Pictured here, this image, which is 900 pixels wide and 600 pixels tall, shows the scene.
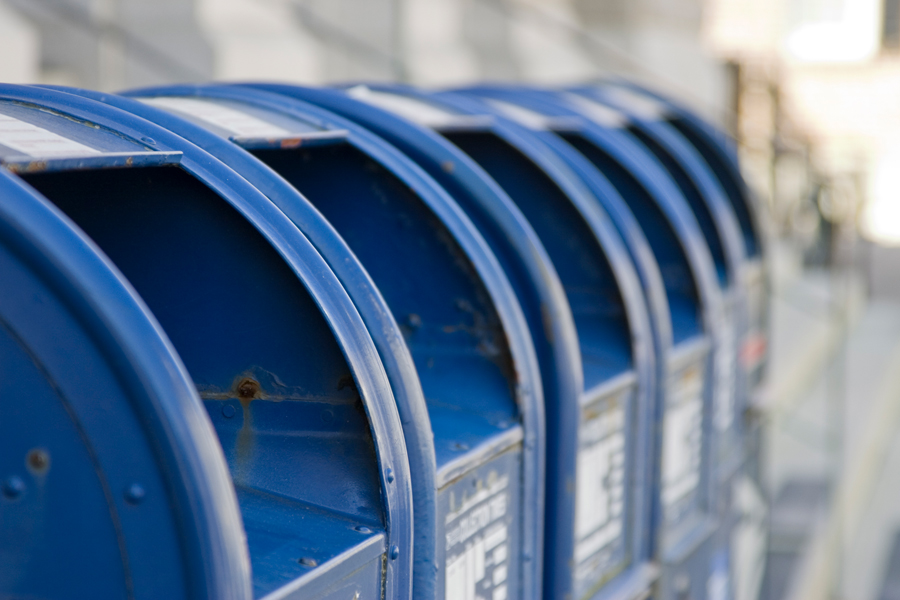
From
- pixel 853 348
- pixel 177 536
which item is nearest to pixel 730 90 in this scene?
pixel 853 348

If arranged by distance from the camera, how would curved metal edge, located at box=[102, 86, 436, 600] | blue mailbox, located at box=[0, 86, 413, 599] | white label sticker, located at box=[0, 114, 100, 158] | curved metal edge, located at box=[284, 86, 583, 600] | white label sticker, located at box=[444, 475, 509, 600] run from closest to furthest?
white label sticker, located at box=[0, 114, 100, 158] → blue mailbox, located at box=[0, 86, 413, 599] → curved metal edge, located at box=[102, 86, 436, 600] → white label sticker, located at box=[444, 475, 509, 600] → curved metal edge, located at box=[284, 86, 583, 600]

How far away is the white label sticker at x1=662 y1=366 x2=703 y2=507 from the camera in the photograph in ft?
8.84

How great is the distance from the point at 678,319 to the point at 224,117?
162 centimetres

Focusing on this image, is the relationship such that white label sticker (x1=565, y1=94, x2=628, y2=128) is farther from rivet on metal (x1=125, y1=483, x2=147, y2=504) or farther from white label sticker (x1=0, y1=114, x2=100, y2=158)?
rivet on metal (x1=125, y1=483, x2=147, y2=504)

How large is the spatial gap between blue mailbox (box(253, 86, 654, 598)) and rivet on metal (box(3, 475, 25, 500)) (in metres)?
1.11

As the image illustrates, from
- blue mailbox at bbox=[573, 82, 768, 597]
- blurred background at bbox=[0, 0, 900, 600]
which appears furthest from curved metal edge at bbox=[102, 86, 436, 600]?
blurred background at bbox=[0, 0, 900, 600]

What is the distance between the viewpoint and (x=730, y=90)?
10.7 meters

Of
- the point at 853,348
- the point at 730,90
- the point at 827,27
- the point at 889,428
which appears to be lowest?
the point at 889,428

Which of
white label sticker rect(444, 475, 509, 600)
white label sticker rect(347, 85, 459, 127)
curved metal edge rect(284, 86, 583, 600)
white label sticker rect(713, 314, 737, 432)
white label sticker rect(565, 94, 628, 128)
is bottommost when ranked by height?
white label sticker rect(444, 475, 509, 600)

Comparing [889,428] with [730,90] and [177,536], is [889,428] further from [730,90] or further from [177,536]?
[177,536]

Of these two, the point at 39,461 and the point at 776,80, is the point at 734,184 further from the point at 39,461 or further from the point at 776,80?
the point at 776,80

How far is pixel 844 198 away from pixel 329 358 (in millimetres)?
8055

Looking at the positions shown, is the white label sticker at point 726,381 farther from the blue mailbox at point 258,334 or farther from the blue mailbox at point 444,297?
the blue mailbox at point 258,334

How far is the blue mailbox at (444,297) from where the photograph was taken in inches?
71.1
